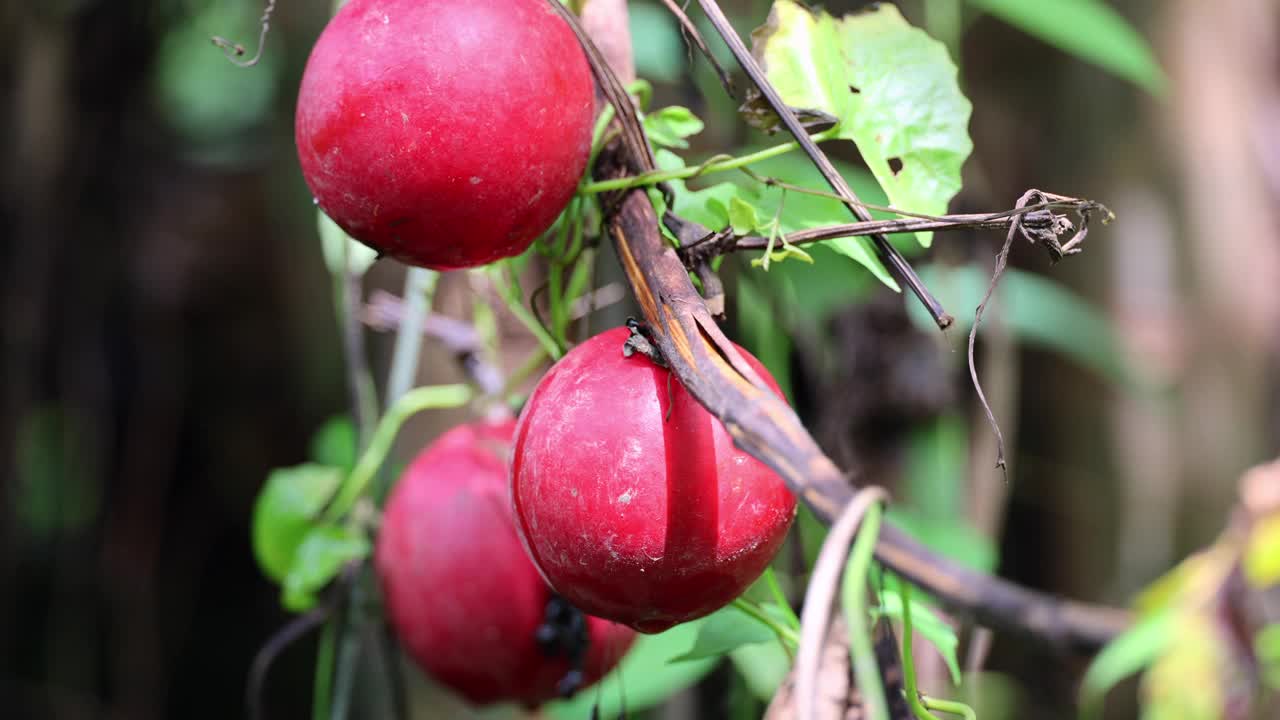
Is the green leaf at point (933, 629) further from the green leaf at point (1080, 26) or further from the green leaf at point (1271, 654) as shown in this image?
the green leaf at point (1080, 26)

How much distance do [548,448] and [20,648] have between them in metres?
1.09

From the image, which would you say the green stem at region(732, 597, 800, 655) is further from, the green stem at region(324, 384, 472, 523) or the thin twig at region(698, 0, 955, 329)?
the green stem at region(324, 384, 472, 523)

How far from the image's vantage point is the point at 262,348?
1.35m

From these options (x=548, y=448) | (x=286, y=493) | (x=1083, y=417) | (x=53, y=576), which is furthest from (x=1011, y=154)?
(x=53, y=576)

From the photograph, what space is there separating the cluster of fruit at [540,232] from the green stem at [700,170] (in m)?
0.01

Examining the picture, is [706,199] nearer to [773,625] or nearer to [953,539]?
[773,625]

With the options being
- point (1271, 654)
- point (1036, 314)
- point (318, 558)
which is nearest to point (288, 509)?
point (318, 558)

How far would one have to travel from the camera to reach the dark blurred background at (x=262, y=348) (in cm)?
110

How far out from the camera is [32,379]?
107cm

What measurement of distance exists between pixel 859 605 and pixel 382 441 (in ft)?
1.47

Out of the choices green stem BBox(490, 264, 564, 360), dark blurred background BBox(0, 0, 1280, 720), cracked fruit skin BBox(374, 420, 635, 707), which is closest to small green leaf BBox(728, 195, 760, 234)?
green stem BBox(490, 264, 564, 360)

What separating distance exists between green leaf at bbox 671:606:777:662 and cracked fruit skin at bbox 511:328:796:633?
0.23 ft

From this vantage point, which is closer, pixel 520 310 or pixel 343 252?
pixel 520 310

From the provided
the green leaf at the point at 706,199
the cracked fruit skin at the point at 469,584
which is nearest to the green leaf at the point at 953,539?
the cracked fruit skin at the point at 469,584
